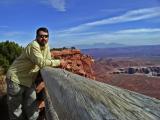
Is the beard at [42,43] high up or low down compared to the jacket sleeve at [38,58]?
up

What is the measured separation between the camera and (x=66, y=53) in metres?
9.84

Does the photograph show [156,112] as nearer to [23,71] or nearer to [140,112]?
[140,112]

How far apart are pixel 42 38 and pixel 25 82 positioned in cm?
72

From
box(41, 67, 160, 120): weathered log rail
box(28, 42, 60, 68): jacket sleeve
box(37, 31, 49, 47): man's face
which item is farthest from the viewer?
box(37, 31, 49, 47): man's face

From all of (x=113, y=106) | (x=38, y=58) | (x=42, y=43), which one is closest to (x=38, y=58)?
(x=38, y=58)

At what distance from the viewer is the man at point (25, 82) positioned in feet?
22.0

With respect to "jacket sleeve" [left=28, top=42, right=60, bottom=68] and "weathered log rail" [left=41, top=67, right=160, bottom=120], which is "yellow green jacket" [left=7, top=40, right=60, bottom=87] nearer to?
"jacket sleeve" [left=28, top=42, right=60, bottom=68]

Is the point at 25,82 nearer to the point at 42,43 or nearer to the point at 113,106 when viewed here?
the point at 42,43

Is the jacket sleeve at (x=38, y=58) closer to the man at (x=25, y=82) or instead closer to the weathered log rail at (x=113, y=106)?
the man at (x=25, y=82)

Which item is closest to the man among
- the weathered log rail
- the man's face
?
the man's face

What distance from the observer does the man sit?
670 cm

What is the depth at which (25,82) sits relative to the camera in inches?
266

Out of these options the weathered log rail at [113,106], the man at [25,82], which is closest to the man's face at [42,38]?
the man at [25,82]

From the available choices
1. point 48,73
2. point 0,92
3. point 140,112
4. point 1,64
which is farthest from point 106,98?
point 1,64
